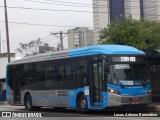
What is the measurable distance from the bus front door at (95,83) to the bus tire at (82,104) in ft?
1.91

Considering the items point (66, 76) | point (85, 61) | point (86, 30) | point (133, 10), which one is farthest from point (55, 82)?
point (86, 30)

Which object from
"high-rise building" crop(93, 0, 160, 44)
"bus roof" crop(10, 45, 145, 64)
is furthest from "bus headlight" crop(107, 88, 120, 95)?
"high-rise building" crop(93, 0, 160, 44)

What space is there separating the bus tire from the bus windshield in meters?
2.19

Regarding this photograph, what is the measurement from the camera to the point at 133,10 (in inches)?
2489

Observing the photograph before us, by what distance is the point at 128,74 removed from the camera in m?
19.4

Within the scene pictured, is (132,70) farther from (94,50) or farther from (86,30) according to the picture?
(86,30)

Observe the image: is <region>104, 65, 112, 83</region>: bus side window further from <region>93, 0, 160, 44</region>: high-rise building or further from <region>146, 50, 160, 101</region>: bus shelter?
<region>93, 0, 160, 44</region>: high-rise building

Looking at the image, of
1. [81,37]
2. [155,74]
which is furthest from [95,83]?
[81,37]

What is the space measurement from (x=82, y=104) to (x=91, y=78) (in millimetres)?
1547

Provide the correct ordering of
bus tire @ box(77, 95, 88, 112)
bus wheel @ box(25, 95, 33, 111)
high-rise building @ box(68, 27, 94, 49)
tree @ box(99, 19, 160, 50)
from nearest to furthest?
1. bus tire @ box(77, 95, 88, 112)
2. bus wheel @ box(25, 95, 33, 111)
3. tree @ box(99, 19, 160, 50)
4. high-rise building @ box(68, 27, 94, 49)

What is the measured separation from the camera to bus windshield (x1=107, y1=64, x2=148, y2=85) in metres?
19.3

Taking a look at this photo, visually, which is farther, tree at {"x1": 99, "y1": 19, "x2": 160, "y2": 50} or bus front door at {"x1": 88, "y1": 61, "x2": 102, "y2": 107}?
tree at {"x1": 99, "y1": 19, "x2": 160, "y2": 50}

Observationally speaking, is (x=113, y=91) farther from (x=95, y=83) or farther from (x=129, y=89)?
(x=95, y=83)

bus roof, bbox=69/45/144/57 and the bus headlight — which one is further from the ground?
bus roof, bbox=69/45/144/57
